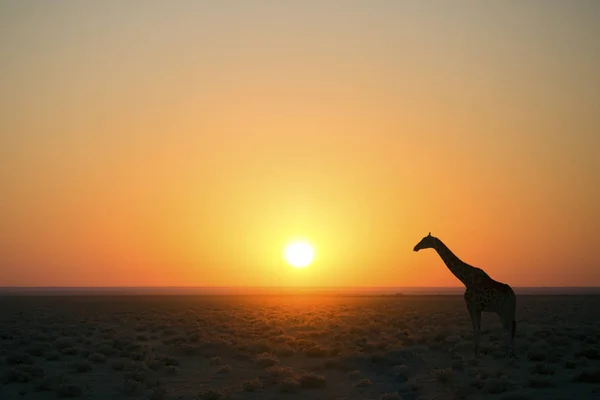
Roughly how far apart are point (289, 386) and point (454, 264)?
25.0ft

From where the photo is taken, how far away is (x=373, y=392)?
1959 centimetres

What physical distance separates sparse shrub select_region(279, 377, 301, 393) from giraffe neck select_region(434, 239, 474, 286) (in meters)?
6.93

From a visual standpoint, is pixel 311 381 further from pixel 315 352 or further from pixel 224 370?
pixel 315 352

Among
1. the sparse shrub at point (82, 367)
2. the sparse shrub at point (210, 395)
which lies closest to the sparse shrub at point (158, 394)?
the sparse shrub at point (210, 395)

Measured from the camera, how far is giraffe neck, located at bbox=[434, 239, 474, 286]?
23.0 m

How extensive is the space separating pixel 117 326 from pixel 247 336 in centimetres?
1260

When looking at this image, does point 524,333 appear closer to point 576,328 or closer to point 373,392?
point 576,328

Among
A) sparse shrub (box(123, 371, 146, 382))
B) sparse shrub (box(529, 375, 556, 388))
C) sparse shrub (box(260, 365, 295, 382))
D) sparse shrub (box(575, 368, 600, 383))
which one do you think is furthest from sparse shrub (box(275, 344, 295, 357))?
sparse shrub (box(575, 368, 600, 383))

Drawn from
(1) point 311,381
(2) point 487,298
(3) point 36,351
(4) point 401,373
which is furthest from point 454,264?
(3) point 36,351

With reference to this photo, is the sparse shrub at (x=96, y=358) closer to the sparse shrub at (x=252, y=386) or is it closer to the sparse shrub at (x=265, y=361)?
the sparse shrub at (x=265, y=361)

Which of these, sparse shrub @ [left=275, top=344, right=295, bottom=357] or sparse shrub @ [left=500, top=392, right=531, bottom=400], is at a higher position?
sparse shrub @ [left=275, top=344, right=295, bottom=357]

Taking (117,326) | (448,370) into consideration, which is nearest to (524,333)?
(448,370)

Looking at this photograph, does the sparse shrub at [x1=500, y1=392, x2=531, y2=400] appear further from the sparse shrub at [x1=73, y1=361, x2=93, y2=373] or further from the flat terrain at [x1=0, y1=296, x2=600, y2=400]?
the sparse shrub at [x1=73, y1=361, x2=93, y2=373]

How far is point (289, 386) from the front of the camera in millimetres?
19656
